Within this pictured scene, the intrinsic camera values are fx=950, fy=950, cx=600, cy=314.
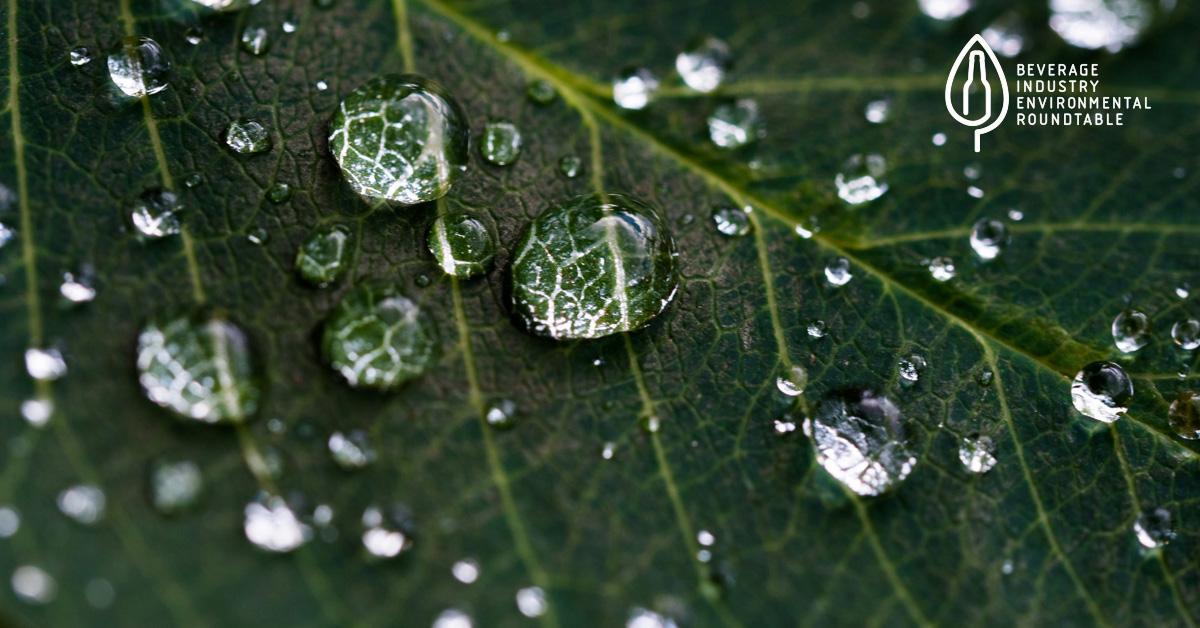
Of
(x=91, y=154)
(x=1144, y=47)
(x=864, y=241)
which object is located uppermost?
(x=1144, y=47)

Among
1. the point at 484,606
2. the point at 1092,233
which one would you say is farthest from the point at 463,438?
the point at 1092,233

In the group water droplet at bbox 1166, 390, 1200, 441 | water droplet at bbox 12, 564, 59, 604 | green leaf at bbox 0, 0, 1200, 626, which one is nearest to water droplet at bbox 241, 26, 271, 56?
green leaf at bbox 0, 0, 1200, 626

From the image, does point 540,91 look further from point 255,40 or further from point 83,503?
point 83,503

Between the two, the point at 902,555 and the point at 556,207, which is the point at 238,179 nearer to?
the point at 556,207

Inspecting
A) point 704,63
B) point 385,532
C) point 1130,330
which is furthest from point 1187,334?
point 385,532

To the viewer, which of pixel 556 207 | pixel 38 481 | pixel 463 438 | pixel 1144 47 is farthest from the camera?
pixel 1144 47

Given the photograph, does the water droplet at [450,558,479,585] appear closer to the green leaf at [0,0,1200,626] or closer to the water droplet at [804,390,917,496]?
the green leaf at [0,0,1200,626]
